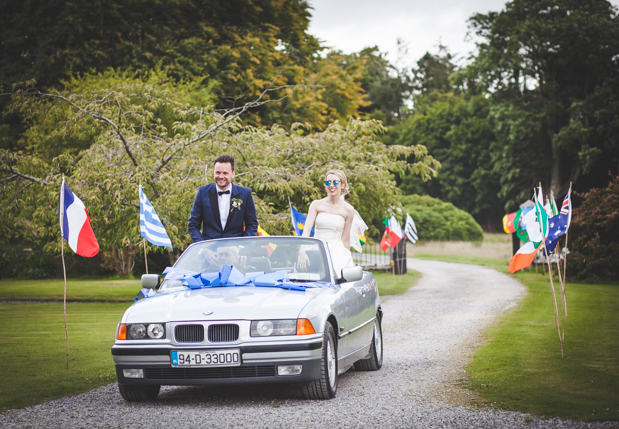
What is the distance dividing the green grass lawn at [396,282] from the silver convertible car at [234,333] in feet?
53.8

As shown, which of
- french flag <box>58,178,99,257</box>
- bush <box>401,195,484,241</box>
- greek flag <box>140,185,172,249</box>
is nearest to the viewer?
french flag <box>58,178,99,257</box>

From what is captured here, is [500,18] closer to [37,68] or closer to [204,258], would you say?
[37,68]

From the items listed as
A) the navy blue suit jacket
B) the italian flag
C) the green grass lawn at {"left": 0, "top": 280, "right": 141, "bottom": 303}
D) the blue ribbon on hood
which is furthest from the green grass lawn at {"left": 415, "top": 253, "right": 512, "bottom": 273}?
the blue ribbon on hood

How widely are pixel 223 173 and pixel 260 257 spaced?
1365 millimetres

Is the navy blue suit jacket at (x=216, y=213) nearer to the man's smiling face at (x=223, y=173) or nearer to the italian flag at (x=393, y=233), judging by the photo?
the man's smiling face at (x=223, y=173)

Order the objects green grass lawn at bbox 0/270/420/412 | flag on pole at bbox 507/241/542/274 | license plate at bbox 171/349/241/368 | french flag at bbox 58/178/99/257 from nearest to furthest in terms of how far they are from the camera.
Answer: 1. license plate at bbox 171/349/241/368
2. green grass lawn at bbox 0/270/420/412
3. french flag at bbox 58/178/99/257
4. flag on pole at bbox 507/241/542/274

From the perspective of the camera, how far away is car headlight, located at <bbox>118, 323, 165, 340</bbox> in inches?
253

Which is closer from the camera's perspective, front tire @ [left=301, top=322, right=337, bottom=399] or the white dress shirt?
front tire @ [left=301, top=322, right=337, bottom=399]

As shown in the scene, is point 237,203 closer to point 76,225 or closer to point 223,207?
point 223,207

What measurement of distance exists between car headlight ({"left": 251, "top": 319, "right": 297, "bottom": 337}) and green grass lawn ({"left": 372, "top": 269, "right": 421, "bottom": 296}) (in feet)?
56.0

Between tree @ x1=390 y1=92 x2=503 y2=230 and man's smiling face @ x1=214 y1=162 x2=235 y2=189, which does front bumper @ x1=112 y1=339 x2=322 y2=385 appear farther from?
tree @ x1=390 y1=92 x2=503 y2=230

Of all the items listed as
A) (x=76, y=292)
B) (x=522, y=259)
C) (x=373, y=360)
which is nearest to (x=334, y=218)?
(x=373, y=360)

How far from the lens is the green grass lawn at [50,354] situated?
7629 mm

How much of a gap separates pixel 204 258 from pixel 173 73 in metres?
27.0
